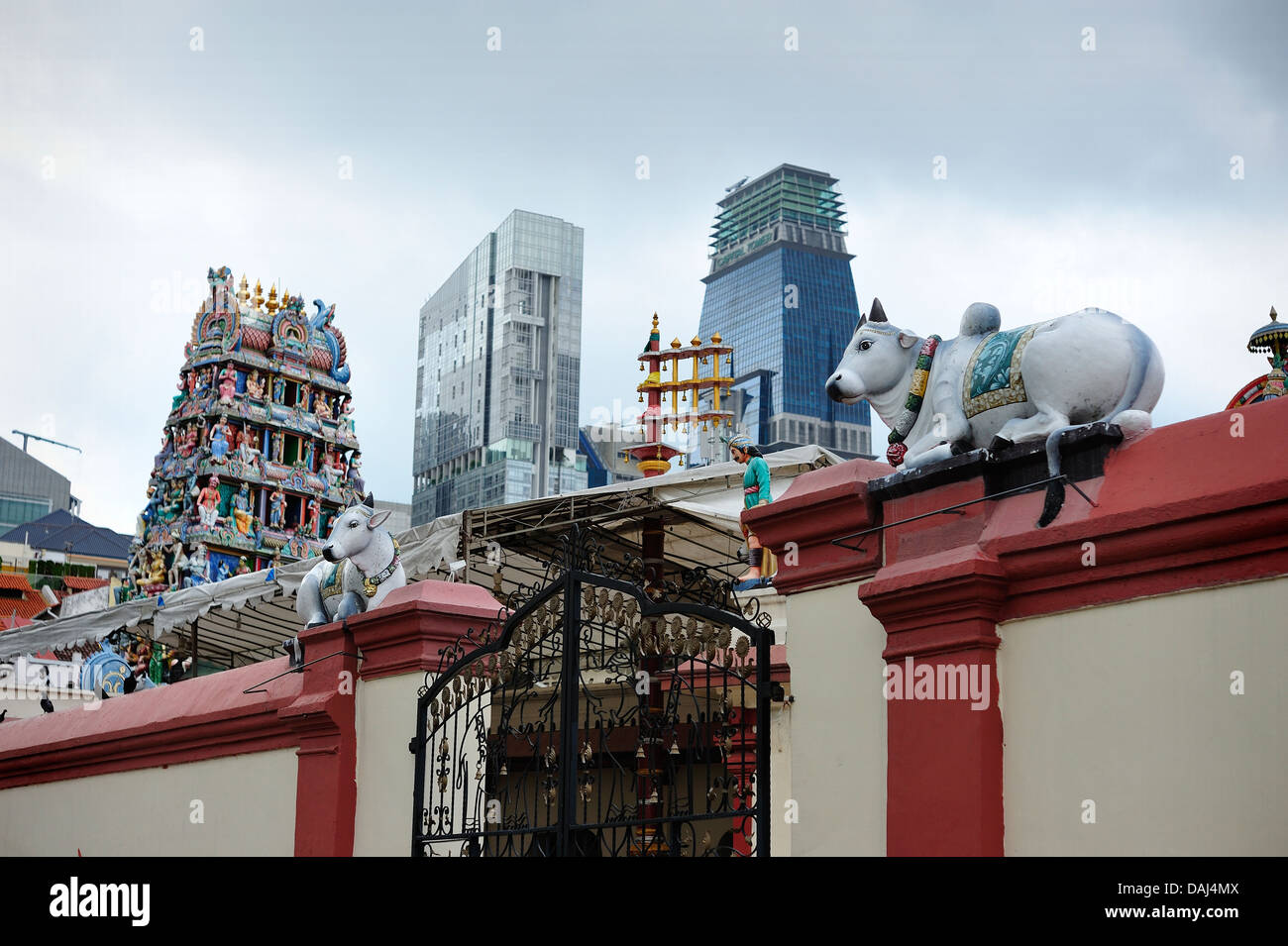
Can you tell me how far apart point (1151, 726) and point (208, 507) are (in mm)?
28000

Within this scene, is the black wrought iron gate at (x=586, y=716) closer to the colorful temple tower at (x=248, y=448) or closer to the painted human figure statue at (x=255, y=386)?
the colorful temple tower at (x=248, y=448)

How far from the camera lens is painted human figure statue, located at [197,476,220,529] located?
30.4 m

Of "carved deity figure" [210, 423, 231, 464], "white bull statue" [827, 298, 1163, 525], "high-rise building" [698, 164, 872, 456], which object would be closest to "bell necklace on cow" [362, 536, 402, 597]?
"white bull statue" [827, 298, 1163, 525]

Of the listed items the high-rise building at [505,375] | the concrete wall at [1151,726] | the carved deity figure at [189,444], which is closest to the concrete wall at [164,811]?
the concrete wall at [1151,726]

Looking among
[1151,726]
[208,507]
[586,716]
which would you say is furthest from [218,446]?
[1151,726]

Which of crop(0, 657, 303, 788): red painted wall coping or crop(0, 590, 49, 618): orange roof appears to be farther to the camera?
crop(0, 590, 49, 618): orange roof

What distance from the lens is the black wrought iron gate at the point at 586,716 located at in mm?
6121

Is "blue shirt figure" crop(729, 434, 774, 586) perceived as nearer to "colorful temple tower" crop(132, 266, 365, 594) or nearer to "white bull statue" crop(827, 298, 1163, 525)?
"white bull statue" crop(827, 298, 1163, 525)

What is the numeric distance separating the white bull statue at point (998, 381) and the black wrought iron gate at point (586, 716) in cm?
111

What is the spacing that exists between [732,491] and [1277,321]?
761 cm

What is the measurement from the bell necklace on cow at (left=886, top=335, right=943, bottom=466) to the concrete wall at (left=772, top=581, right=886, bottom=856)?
0.66 m

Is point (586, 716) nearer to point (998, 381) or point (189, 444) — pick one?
point (998, 381)

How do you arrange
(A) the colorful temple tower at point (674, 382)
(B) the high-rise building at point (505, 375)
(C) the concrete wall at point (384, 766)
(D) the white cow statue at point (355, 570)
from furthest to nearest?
(B) the high-rise building at point (505, 375) < (A) the colorful temple tower at point (674, 382) < (D) the white cow statue at point (355, 570) < (C) the concrete wall at point (384, 766)
